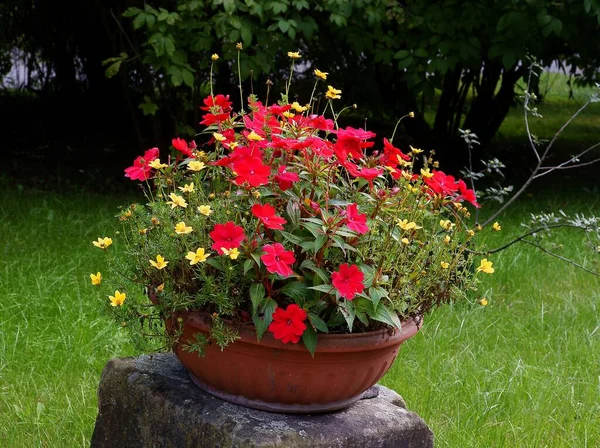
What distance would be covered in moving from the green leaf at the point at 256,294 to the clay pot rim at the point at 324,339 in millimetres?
73

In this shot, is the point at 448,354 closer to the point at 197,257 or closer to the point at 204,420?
the point at 204,420

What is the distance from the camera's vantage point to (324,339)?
5.92 ft

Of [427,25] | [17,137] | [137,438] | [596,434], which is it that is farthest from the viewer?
[17,137]

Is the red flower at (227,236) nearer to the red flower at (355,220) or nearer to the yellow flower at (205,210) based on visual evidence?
the yellow flower at (205,210)

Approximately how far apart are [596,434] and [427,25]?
3.14 meters

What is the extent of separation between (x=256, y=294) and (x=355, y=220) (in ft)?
0.87

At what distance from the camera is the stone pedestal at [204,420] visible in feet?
6.11

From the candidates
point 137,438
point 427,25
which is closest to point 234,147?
point 137,438

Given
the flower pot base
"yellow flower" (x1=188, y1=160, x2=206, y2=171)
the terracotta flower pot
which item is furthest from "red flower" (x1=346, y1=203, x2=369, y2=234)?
the flower pot base

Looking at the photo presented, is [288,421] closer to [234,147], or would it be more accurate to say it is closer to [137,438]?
[137,438]

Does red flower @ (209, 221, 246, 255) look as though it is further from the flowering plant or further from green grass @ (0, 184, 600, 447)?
green grass @ (0, 184, 600, 447)

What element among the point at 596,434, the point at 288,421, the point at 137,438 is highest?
the point at 288,421

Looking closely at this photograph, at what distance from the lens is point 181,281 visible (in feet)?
6.08

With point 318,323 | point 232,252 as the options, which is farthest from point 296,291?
point 232,252
